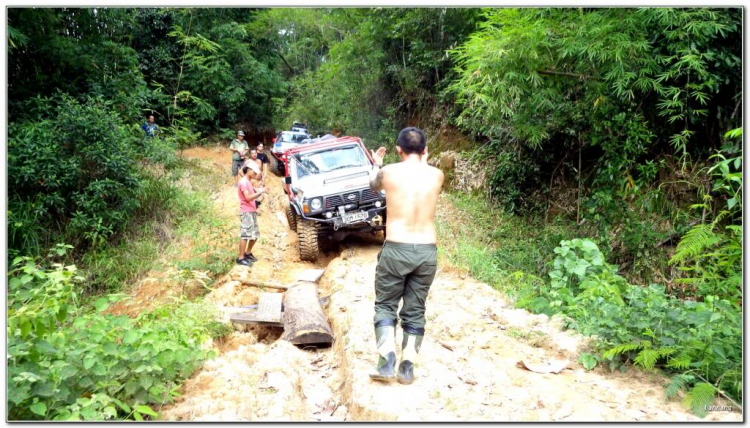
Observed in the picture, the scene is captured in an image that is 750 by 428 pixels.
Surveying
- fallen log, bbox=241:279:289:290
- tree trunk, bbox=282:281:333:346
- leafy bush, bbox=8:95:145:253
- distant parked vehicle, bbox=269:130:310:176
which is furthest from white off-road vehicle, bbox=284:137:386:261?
distant parked vehicle, bbox=269:130:310:176

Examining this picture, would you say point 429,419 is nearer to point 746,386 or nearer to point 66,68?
point 746,386

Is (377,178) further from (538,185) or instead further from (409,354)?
(538,185)

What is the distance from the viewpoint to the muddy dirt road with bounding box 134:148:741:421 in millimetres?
2932

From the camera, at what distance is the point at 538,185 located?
10703mm

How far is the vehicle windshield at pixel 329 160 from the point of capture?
8.47 meters

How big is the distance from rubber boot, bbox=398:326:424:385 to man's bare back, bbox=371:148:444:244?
65cm

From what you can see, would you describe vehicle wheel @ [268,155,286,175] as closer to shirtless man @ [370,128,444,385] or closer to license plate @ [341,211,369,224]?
license plate @ [341,211,369,224]

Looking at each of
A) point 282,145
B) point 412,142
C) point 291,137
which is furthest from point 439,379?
point 291,137

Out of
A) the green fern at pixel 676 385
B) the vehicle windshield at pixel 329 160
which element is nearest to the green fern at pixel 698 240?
the green fern at pixel 676 385

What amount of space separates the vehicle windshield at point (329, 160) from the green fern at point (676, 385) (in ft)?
20.3

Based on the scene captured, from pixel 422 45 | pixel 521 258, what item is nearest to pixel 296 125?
pixel 422 45

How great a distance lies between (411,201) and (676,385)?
6.68 feet

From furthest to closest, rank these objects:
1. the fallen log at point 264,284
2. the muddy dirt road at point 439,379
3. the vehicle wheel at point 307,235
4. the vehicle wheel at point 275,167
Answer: the vehicle wheel at point 275,167 → the vehicle wheel at point 307,235 → the fallen log at point 264,284 → the muddy dirt road at point 439,379

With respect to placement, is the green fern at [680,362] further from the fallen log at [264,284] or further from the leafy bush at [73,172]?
the leafy bush at [73,172]
